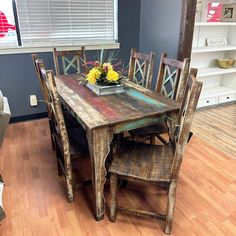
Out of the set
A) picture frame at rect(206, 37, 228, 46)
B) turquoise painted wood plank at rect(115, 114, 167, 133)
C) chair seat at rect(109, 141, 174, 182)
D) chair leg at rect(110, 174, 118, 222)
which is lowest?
chair leg at rect(110, 174, 118, 222)

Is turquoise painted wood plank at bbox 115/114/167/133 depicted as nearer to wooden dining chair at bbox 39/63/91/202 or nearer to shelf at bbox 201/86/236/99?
wooden dining chair at bbox 39/63/91/202

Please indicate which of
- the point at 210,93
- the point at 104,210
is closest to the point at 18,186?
the point at 104,210

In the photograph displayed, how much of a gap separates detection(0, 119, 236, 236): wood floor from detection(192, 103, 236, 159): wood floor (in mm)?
225

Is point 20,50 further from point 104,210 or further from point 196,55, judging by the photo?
point 196,55

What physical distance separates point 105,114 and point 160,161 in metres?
0.48

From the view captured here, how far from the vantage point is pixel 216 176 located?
6.79ft

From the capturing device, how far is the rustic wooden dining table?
4.48ft

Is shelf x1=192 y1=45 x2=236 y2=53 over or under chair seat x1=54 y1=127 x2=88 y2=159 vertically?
over

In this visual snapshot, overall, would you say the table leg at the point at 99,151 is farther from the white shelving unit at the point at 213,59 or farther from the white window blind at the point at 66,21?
the white shelving unit at the point at 213,59

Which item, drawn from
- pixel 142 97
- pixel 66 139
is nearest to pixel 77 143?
pixel 66 139

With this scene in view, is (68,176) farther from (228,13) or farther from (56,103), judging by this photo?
(228,13)

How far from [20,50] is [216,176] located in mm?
2720

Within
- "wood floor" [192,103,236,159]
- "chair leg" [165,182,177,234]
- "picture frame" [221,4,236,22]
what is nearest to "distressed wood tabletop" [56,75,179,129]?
"chair leg" [165,182,177,234]

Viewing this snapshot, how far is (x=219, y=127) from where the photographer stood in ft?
9.96
